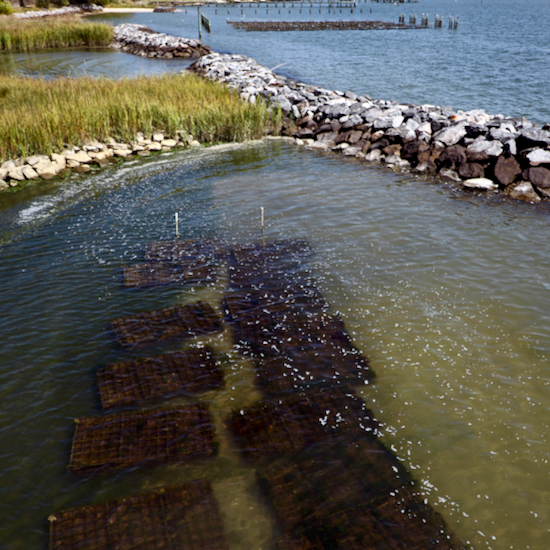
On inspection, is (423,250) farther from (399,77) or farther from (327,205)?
(399,77)

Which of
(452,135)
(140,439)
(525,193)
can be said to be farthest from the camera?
(452,135)

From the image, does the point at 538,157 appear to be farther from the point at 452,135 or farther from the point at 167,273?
the point at 167,273

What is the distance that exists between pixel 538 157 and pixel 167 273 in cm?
1082

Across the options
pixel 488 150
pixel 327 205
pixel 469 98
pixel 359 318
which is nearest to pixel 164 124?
pixel 327 205

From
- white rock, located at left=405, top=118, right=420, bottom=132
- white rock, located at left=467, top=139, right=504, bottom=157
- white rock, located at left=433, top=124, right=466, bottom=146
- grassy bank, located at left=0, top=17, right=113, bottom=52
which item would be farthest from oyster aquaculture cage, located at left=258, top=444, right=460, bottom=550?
grassy bank, located at left=0, top=17, right=113, bottom=52

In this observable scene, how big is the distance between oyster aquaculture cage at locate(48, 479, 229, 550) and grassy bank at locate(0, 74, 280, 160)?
12662 millimetres

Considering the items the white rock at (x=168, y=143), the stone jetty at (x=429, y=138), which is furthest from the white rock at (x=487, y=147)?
the white rock at (x=168, y=143)

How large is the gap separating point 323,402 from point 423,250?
5133 millimetres

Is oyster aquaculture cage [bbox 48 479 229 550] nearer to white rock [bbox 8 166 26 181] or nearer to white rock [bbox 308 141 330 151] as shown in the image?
white rock [bbox 8 166 26 181]

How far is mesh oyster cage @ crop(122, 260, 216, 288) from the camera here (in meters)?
8.45

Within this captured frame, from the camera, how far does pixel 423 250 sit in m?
9.62

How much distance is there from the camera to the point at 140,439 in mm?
5082

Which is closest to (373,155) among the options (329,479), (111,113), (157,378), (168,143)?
(168,143)

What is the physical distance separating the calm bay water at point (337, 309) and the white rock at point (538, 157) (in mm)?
1759
